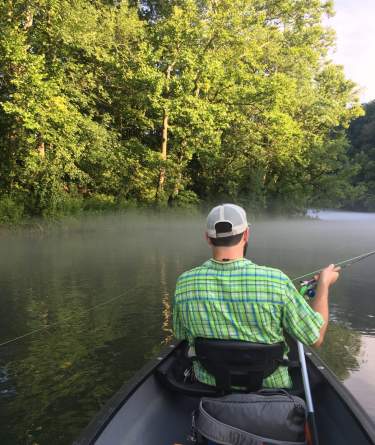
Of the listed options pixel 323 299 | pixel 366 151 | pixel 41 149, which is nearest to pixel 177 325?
pixel 323 299

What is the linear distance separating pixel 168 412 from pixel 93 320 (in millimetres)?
4788

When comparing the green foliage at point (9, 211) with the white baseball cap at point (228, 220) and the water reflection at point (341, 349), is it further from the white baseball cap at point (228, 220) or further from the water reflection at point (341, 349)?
the white baseball cap at point (228, 220)

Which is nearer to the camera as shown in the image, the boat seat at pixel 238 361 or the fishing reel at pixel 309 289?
the boat seat at pixel 238 361

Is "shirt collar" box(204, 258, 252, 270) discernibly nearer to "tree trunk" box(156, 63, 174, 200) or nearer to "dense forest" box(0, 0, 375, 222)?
"dense forest" box(0, 0, 375, 222)

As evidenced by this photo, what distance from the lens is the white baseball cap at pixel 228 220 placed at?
2.55 meters

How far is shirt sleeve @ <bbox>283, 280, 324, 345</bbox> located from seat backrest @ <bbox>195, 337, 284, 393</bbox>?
14cm

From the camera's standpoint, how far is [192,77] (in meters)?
24.8

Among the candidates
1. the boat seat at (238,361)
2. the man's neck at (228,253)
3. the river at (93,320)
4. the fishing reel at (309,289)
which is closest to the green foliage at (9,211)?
the river at (93,320)

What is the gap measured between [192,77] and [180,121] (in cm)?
236

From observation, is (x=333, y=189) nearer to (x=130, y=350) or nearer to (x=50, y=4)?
(x=50, y=4)

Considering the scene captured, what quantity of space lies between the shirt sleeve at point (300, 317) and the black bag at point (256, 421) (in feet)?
1.11

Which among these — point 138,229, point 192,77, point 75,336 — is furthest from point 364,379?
point 192,77

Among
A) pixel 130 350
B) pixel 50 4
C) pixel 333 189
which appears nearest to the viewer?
pixel 130 350

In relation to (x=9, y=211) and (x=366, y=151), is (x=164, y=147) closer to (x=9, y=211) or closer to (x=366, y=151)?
(x=9, y=211)
